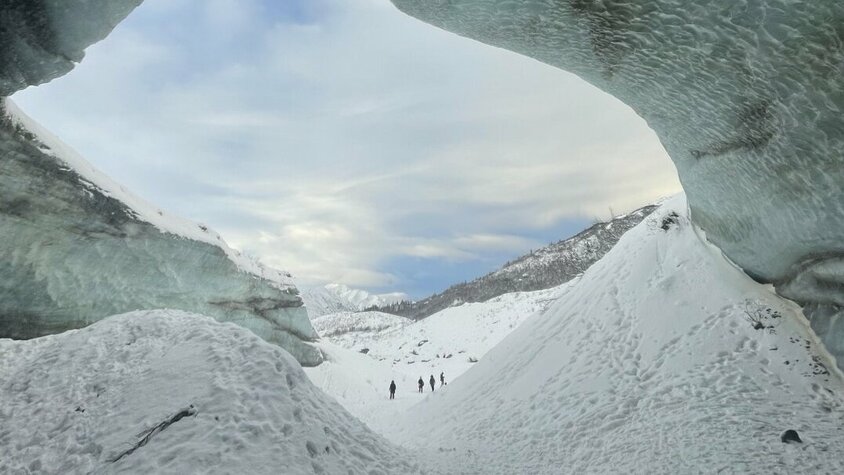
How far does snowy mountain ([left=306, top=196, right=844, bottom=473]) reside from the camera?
293 inches

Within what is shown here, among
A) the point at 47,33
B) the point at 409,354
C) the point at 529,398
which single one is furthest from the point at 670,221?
the point at 409,354

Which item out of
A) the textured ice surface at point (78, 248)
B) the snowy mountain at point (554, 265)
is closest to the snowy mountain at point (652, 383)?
the textured ice surface at point (78, 248)

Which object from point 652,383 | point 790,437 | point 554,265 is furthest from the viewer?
point 554,265

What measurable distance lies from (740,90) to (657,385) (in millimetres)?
6129

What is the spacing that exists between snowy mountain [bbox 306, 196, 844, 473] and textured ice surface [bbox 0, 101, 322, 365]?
11.2 metres

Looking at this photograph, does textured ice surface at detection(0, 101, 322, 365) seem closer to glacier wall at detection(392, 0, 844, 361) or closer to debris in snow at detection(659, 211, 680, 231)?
glacier wall at detection(392, 0, 844, 361)

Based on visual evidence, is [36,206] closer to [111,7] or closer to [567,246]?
[111,7]

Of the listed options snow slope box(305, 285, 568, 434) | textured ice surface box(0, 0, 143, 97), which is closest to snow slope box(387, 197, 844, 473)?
snow slope box(305, 285, 568, 434)

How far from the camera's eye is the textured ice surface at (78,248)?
13250 millimetres

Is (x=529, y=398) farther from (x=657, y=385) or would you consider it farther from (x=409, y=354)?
(x=409, y=354)

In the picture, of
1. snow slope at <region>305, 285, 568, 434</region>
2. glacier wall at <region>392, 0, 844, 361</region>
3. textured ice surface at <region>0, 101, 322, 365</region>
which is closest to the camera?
glacier wall at <region>392, 0, 844, 361</region>

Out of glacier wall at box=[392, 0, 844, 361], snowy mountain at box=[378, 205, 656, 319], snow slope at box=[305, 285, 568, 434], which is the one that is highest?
glacier wall at box=[392, 0, 844, 361]

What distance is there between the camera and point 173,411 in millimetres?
6641

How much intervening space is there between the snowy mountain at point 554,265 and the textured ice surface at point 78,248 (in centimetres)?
7295
